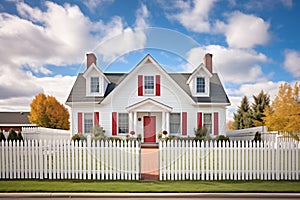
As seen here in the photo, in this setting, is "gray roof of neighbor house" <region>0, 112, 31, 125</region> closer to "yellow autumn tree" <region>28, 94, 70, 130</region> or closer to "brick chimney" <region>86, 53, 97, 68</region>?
"yellow autumn tree" <region>28, 94, 70, 130</region>

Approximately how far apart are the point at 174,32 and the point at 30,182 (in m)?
6.17

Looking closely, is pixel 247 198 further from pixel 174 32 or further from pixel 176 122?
pixel 176 122

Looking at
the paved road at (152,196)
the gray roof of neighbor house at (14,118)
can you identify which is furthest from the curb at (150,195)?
the gray roof of neighbor house at (14,118)

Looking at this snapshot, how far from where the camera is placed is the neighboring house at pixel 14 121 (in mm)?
51000

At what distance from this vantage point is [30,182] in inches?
338

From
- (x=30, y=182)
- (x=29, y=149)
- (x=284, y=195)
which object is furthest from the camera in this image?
(x=29, y=149)

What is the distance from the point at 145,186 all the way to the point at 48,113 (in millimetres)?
38748

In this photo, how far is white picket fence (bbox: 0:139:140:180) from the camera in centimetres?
908

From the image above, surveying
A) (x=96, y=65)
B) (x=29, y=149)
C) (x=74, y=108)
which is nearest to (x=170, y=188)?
(x=96, y=65)

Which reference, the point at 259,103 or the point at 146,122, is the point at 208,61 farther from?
the point at 259,103

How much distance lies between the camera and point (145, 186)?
812 centimetres

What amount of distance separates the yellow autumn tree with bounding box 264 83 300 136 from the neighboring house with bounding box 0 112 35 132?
42212mm

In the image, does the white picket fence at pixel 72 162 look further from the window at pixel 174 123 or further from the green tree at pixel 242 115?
the green tree at pixel 242 115

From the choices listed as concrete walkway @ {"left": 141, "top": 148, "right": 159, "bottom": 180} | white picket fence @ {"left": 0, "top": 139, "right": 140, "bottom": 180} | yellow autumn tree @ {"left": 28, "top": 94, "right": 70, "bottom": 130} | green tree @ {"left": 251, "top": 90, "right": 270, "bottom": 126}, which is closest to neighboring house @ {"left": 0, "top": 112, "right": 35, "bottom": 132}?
yellow autumn tree @ {"left": 28, "top": 94, "right": 70, "bottom": 130}
